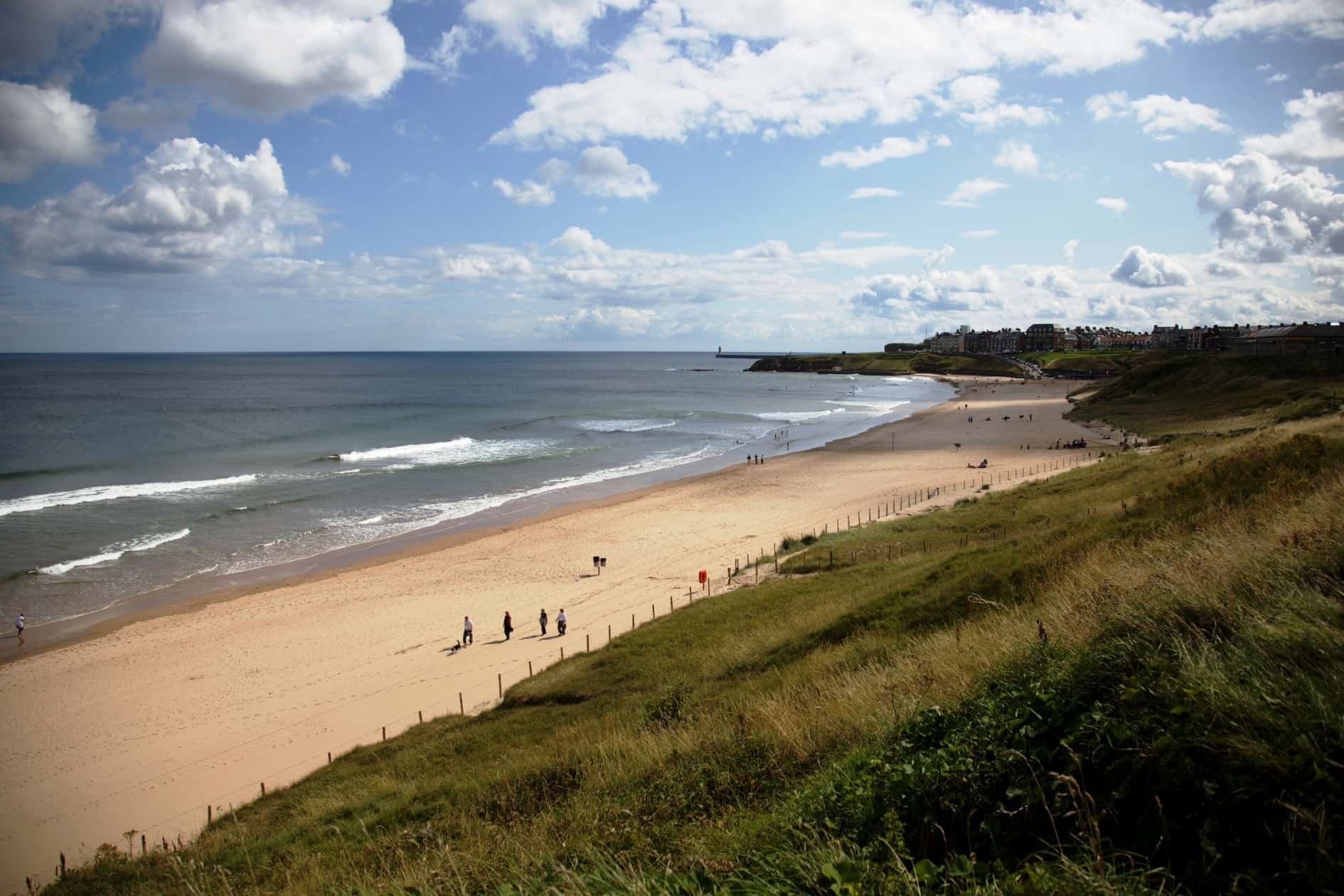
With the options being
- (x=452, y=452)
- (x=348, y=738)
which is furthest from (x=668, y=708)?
(x=452, y=452)

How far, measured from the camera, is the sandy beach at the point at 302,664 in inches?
614

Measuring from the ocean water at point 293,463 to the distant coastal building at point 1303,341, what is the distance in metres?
41.1

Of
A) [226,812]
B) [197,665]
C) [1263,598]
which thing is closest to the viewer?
[1263,598]

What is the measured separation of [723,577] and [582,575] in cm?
649

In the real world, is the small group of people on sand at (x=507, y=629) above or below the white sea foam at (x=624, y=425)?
below

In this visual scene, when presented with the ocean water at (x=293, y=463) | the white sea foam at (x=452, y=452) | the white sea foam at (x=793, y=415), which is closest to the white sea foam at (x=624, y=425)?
the ocean water at (x=293, y=463)

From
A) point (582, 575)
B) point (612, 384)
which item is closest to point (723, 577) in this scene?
point (582, 575)

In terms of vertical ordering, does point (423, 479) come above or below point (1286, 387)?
below

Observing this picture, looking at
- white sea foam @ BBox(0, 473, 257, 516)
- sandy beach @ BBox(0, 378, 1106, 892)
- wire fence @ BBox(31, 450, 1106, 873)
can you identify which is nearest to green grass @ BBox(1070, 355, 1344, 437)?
sandy beach @ BBox(0, 378, 1106, 892)

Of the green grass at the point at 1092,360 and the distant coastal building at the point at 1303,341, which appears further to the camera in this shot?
the green grass at the point at 1092,360

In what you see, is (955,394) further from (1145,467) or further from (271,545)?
(271,545)

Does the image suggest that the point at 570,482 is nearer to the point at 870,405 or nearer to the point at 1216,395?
the point at 1216,395

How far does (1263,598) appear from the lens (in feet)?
19.1

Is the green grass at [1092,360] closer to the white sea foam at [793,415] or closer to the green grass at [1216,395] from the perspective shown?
the green grass at [1216,395]
